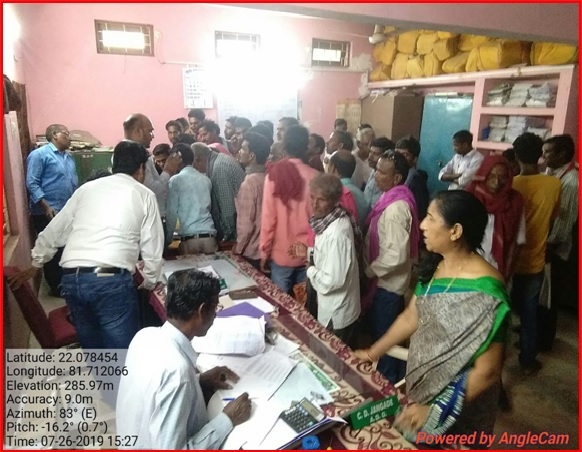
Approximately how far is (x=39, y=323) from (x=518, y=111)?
4.48 metres

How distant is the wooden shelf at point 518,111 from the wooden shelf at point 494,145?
0.31 m

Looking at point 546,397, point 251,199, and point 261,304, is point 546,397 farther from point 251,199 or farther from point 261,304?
point 251,199

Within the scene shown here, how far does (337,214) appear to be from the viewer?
1915mm

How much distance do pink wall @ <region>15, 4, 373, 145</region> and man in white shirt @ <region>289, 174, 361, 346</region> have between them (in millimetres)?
4089

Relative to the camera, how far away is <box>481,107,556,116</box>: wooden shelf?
3894 millimetres

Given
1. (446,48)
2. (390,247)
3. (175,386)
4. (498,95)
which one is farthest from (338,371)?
(446,48)

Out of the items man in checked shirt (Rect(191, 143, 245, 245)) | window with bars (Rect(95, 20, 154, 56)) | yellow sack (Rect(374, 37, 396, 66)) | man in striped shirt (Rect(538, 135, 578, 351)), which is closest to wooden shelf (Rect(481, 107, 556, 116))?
man in striped shirt (Rect(538, 135, 578, 351))

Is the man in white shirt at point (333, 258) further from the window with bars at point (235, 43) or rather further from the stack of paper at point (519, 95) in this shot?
the window with bars at point (235, 43)

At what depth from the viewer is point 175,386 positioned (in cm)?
107

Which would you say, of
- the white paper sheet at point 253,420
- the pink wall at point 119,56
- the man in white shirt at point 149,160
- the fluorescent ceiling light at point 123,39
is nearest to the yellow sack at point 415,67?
the pink wall at point 119,56

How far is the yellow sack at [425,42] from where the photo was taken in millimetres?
5077

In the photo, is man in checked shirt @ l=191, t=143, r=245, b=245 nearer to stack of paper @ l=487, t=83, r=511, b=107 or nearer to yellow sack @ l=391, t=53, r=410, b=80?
stack of paper @ l=487, t=83, r=511, b=107

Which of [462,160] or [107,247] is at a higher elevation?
[462,160]
